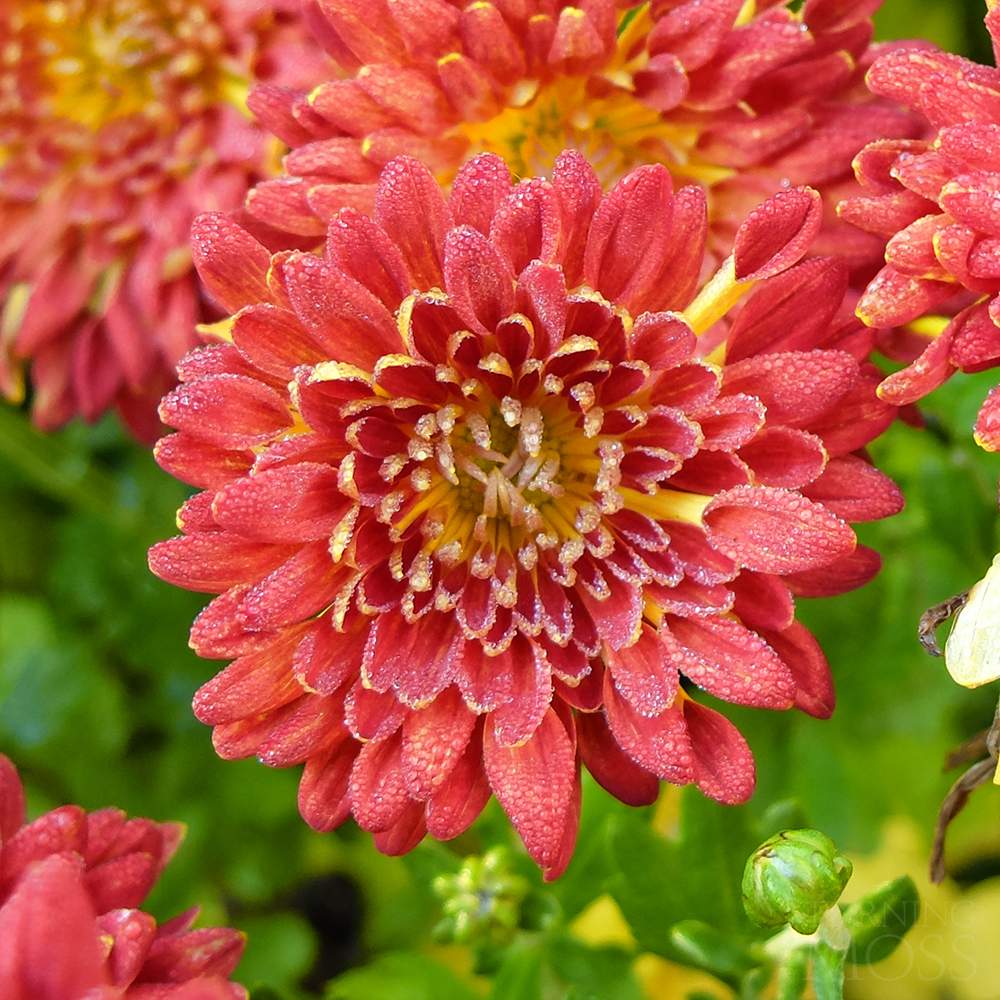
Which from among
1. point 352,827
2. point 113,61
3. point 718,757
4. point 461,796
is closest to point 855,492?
point 718,757

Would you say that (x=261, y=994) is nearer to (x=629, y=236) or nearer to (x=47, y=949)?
(x=47, y=949)

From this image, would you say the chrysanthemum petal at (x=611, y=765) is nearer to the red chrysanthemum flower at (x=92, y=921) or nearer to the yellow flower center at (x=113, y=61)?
the red chrysanthemum flower at (x=92, y=921)

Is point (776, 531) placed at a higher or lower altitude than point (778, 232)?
lower

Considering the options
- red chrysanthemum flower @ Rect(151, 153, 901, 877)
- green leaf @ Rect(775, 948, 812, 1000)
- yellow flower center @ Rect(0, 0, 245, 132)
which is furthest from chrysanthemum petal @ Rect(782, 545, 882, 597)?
yellow flower center @ Rect(0, 0, 245, 132)

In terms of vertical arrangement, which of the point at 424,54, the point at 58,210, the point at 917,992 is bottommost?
the point at 917,992

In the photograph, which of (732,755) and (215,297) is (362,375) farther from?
(732,755)

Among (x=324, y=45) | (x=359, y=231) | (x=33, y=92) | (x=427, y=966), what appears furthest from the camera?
(x=33, y=92)

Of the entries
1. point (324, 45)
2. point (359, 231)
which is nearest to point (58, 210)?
point (324, 45)
